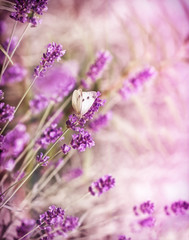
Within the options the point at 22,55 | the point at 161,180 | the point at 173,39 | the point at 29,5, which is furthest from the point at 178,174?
the point at 29,5

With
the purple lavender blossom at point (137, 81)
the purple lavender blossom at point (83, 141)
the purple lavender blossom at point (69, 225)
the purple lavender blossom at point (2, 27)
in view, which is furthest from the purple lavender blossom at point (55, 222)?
the purple lavender blossom at point (2, 27)

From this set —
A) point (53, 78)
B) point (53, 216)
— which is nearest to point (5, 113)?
point (53, 216)

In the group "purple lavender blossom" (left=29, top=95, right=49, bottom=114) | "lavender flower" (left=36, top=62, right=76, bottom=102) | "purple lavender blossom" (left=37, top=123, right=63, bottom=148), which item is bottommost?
"purple lavender blossom" (left=37, top=123, right=63, bottom=148)

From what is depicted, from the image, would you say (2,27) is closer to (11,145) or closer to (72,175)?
(11,145)

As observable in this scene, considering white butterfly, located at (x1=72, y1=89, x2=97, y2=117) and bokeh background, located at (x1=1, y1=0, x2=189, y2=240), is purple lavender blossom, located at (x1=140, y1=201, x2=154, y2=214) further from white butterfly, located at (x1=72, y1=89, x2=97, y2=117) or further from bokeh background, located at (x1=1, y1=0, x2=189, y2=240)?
white butterfly, located at (x1=72, y1=89, x2=97, y2=117)

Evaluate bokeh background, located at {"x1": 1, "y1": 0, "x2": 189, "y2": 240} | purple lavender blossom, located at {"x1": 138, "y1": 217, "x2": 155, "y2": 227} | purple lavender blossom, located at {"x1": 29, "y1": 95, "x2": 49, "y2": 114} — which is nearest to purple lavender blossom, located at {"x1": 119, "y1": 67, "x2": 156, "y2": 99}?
bokeh background, located at {"x1": 1, "y1": 0, "x2": 189, "y2": 240}

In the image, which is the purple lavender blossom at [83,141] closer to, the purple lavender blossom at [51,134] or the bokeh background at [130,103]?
the purple lavender blossom at [51,134]
